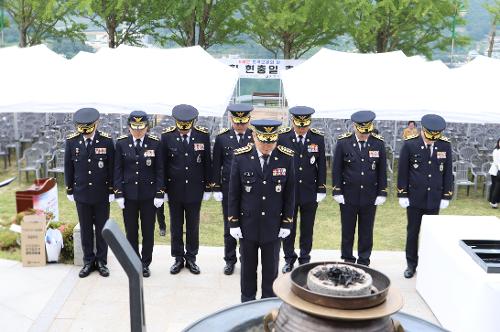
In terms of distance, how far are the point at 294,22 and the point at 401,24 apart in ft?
14.8

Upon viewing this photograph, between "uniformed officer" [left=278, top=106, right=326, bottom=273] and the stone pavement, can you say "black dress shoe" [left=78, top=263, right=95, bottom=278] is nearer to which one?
the stone pavement

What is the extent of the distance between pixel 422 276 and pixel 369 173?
1307 millimetres

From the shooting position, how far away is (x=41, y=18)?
24.8m

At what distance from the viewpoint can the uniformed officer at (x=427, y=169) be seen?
712 centimetres

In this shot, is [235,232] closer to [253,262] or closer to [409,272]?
[253,262]

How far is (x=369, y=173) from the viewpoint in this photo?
23.1 feet

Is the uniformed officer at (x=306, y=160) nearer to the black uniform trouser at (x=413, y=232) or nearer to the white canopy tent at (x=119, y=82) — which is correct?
the black uniform trouser at (x=413, y=232)

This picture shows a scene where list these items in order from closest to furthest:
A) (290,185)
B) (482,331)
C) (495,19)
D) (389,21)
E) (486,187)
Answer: (482,331) → (290,185) → (486,187) → (389,21) → (495,19)

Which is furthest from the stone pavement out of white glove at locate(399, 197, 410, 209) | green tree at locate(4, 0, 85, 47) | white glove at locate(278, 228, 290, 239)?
green tree at locate(4, 0, 85, 47)

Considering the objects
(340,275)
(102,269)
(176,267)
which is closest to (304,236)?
(176,267)

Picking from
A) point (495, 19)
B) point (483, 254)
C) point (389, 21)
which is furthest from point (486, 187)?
point (495, 19)

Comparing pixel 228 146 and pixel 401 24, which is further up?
pixel 401 24

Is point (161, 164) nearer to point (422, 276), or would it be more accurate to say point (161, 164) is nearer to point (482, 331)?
point (422, 276)

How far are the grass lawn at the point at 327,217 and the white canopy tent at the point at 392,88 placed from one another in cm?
169
